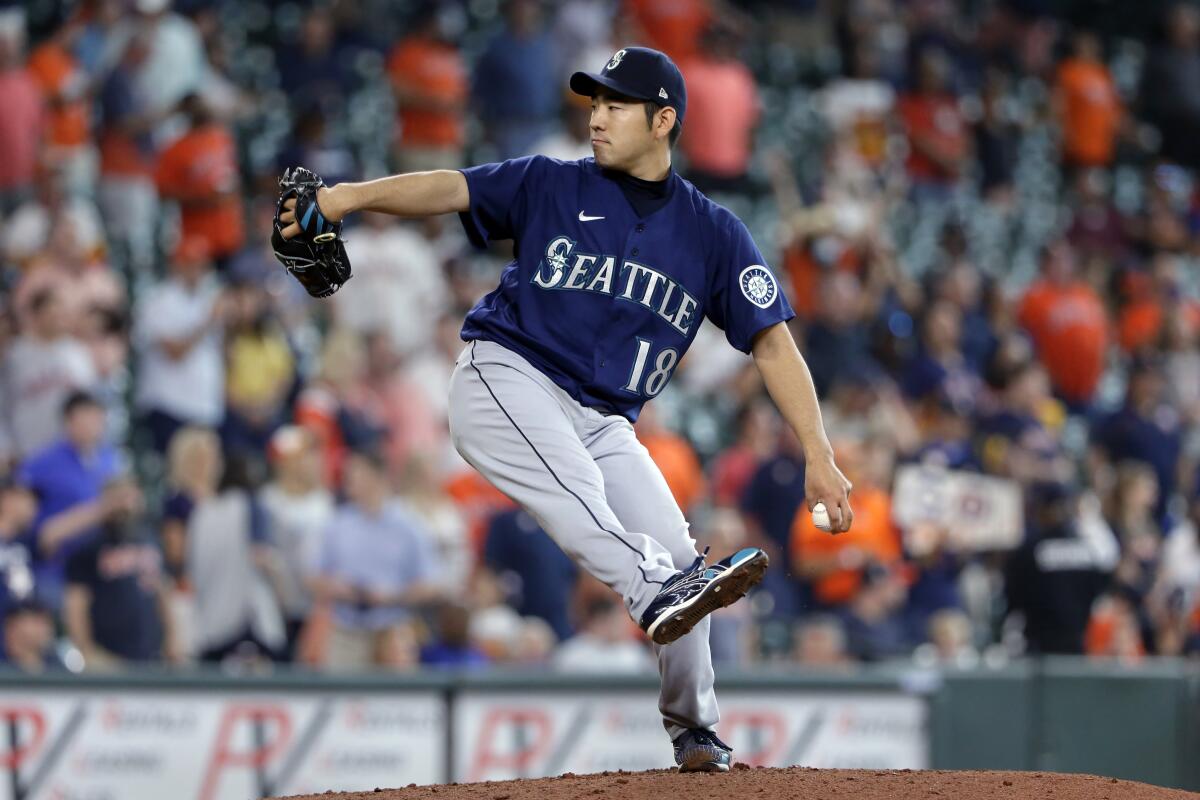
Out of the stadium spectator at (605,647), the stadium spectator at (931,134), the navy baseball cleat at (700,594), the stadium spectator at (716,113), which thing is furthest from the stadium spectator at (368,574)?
the stadium spectator at (931,134)

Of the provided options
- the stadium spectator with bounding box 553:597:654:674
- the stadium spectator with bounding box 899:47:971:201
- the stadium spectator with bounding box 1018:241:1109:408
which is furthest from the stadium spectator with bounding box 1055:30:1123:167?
the stadium spectator with bounding box 553:597:654:674

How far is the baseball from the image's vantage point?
16.4 ft

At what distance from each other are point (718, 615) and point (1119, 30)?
11249 mm

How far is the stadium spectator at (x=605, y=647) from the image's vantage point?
9.09 metres

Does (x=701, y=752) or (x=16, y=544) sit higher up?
(x=16, y=544)

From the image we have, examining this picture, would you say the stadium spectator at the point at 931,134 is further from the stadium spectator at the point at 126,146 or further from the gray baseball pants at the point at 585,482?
the gray baseball pants at the point at 585,482

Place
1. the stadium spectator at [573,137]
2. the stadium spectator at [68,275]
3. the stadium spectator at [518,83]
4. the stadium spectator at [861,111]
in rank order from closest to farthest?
the stadium spectator at [68,275] < the stadium spectator at [573,137] < the stadium spectator at [518,83] < the stadium spectator at [861,111]

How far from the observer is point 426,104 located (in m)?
12.3

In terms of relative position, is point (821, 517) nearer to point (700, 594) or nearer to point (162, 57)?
point (700, 594)

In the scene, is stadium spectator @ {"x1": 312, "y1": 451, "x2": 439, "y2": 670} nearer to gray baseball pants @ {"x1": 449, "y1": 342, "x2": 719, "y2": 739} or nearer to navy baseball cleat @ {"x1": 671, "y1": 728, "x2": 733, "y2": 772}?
navy baseball cleat @ {"x1": 671, "y1": 728, "x2": 733, "y2": 772}

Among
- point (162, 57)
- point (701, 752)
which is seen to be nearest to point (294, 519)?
point (162, 57)

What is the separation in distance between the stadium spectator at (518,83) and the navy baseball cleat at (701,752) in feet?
24.7

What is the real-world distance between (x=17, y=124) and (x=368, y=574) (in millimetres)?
3517

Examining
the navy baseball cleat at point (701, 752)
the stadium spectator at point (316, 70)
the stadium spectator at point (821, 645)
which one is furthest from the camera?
the stadium spectator at point (316, 70)
